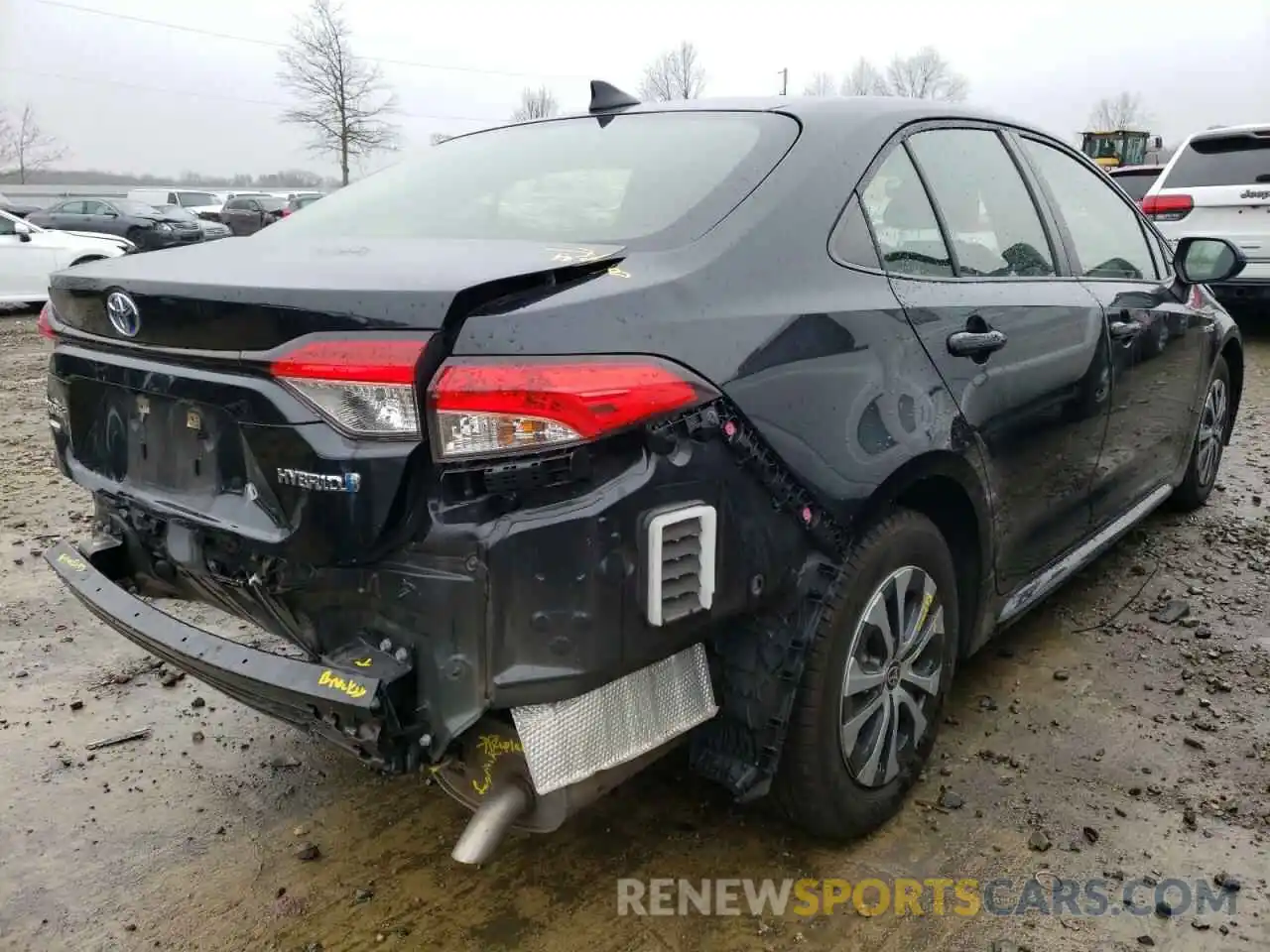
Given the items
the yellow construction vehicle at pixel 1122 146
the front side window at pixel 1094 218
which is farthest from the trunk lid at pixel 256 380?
the yellow construction vehicle at pixel 1122 146

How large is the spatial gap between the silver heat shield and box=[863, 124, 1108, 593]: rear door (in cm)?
99

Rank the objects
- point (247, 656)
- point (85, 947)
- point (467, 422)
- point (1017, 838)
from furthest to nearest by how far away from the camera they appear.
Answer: point (1017, 838)
point (85, 947)
point (247, 656)
point (467, 422)

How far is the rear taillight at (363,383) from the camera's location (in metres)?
1.66

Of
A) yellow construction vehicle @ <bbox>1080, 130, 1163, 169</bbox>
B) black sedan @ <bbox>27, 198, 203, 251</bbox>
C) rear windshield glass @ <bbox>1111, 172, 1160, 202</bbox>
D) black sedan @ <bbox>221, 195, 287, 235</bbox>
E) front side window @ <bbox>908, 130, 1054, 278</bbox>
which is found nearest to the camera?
front side window @ <bbox>908, 130, 1054, 278</bbox>

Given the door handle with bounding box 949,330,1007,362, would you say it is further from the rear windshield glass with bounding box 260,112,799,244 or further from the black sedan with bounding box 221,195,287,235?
the black sedan with bounding box 221,195,287,235

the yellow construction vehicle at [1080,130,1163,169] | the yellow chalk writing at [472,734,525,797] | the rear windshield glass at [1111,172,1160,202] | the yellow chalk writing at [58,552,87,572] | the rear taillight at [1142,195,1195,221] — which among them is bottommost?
the yellow chalk writing at [472,734,525,797]

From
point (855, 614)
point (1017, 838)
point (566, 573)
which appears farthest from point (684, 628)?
point (1017, 838)

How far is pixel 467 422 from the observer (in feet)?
5.40

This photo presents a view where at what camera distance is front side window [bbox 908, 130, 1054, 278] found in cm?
264

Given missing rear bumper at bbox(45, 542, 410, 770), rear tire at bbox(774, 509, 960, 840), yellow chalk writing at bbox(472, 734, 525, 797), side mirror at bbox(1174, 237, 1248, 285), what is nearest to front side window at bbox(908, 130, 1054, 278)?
rear tire at bbox(774, 509, 960, 840)

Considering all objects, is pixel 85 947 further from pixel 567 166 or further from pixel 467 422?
pixel 567 166

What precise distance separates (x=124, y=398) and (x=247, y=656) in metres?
0.68

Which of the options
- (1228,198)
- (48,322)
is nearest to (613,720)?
(48,322)

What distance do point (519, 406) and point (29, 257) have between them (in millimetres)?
13872
